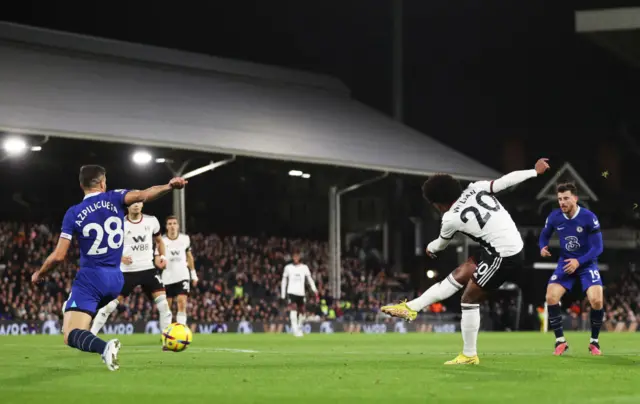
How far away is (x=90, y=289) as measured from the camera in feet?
42.3

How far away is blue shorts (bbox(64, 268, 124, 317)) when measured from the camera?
12859 mm

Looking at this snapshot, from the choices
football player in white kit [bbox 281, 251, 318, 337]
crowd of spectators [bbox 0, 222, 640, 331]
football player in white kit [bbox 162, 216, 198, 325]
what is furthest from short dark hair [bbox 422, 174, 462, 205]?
crowd of spectators [bbox 0, 222, 640, 331]

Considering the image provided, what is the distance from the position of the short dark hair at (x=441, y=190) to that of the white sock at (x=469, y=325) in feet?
4.01

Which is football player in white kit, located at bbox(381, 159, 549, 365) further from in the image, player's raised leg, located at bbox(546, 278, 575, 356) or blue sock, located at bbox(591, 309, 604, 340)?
blue sock, located at bbox(591, 309, 604, 340)

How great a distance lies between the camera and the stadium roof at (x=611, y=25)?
26.1 metres

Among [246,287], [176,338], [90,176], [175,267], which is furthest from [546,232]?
[246,287]

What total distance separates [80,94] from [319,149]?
7.96 metres

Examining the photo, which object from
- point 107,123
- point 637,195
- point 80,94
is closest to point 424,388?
point 107,123

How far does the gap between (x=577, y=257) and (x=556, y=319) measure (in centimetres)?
92

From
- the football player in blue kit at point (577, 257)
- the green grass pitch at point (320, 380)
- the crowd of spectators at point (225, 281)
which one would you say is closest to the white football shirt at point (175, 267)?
the crowd of spectators at point (225, 281)

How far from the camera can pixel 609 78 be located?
201ft

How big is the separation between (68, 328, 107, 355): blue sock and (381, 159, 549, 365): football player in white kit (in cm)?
315

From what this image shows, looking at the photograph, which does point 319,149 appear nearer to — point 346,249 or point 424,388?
Result: point 346,249

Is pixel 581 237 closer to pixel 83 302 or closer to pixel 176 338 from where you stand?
pixel 176 338
